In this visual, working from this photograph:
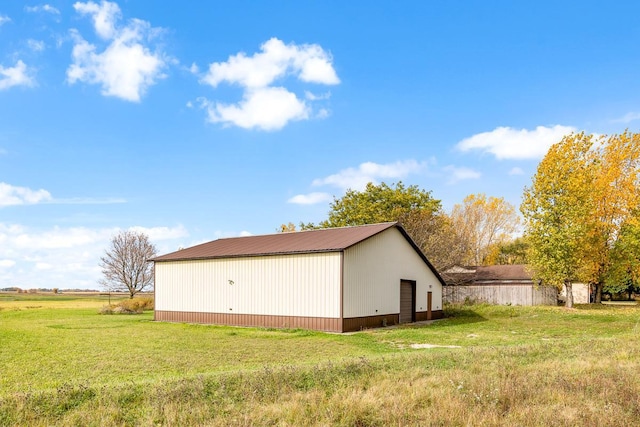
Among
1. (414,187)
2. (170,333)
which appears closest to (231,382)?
(170,333)

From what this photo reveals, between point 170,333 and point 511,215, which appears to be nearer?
point 170,333

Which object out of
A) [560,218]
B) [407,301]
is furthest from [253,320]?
[560,218]

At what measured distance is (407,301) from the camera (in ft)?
89.1

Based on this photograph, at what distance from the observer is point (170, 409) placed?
7465 mm

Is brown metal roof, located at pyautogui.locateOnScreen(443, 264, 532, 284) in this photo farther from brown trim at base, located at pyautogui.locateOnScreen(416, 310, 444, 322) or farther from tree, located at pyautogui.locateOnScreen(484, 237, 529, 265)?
tree, located at pyautogui.locateOnScreen(484, 237, 529, 265)

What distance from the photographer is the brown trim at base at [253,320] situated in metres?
21.7

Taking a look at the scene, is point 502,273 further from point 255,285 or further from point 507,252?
point 255,285

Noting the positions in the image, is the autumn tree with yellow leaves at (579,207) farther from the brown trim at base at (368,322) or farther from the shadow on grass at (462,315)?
the brown trim at base at (368,322)

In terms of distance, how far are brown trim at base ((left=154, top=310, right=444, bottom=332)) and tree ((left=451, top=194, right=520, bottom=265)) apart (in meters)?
30.6

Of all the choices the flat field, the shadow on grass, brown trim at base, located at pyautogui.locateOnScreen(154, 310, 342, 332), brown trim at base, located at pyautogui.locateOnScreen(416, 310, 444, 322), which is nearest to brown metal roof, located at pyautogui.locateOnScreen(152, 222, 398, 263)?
brown trim at base, located at pyautogui.locateOnScreen(154, 310, 342, 332)

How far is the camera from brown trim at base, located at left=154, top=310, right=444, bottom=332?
21.6 metres

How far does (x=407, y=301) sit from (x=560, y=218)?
49.2ft

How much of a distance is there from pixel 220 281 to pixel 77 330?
22.7 ft

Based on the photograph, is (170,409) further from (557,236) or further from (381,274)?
(557,236)
